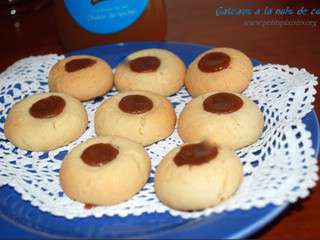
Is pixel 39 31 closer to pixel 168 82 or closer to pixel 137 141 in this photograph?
pixel 168 82

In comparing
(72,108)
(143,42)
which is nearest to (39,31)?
(143,42)

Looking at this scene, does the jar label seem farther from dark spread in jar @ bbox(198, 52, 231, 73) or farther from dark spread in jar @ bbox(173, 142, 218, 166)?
dark spread in jar @ bbox(173, 142, 218, 166)

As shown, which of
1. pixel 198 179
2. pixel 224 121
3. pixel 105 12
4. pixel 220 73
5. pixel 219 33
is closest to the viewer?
pixel 198 179

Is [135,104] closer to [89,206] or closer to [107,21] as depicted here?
[89,206]

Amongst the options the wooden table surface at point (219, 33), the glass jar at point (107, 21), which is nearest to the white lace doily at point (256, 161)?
the wooden table surface at point (219, 33)

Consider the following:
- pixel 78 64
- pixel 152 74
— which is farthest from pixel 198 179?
pixel 78 64

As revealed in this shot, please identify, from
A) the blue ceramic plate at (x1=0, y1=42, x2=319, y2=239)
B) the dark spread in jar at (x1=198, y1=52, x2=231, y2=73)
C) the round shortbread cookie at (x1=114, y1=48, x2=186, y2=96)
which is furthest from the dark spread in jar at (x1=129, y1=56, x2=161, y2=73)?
the blue ceramic plate at (x1=0, y1=42, x2=319, y2=239)

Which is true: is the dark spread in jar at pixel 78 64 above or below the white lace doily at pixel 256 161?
above

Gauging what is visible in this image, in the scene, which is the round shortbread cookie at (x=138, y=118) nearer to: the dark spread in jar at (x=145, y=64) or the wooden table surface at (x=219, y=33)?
the dark spread in jar at (x=145, y=64)
